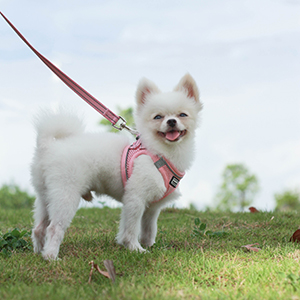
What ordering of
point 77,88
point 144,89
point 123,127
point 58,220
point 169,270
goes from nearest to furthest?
1. point 169,270
2. point 58,220
3. point 144,89
4. point 123,127
5. point 77,88

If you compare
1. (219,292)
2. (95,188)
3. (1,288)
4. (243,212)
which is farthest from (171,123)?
(243,212)

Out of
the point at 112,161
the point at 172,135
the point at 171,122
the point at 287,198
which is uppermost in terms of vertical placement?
the point at 171,122

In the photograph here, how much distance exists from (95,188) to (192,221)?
2726 mm

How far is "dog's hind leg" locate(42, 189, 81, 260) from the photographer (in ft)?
12.4

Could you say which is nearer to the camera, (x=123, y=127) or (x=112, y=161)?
(x=112, y=161)

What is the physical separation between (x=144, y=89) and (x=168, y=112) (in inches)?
20.1

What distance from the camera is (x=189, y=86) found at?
428 centimetres

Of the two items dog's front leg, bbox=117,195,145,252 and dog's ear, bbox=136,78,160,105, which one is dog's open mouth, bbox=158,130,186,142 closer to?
dog's ear, bbox=136,78,160,105

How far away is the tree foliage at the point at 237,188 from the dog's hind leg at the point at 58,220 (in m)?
17.6

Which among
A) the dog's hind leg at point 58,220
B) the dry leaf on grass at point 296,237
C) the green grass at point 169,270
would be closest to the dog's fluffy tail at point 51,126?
the dog's hind leg at point 58,220

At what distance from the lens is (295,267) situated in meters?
3.34

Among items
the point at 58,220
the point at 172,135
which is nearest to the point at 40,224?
the point at 58,220

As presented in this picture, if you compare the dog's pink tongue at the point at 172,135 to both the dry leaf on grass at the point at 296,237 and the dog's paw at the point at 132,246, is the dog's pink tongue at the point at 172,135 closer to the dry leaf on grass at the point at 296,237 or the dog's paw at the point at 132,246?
the dog's paw at the point at 132,246

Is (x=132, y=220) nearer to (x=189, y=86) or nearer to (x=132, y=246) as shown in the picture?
(x=132, y=246)
